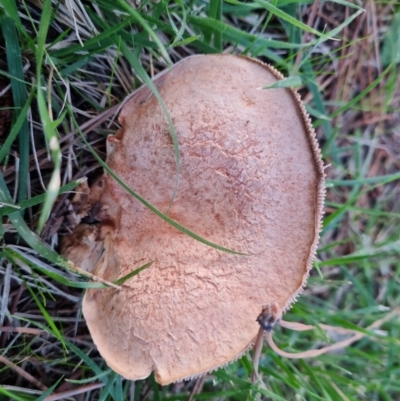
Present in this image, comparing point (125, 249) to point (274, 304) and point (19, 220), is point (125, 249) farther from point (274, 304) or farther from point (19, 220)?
point (274, 304)

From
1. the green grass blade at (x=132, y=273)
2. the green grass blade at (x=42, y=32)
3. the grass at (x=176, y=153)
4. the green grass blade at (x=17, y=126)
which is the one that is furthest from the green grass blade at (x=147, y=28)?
the green grass blade at (x=132, y=273)

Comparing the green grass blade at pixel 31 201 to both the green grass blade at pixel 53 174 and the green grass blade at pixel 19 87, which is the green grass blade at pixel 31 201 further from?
the green grass blade at pixel 53 174

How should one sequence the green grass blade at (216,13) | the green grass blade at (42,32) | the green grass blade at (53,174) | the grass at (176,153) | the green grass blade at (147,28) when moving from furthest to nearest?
the green grass blade at (216,13)
the grass at (176,153)
the green grass blade at (42,32)
the green grass blade at (147,28)
the green grass blade at (53,174)

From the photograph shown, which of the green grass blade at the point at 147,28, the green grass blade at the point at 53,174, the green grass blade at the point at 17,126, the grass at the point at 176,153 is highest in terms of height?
the green grass blade at the point at 147,28

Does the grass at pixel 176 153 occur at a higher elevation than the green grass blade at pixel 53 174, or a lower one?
lower

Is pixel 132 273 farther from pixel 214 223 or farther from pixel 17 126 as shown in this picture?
pixel 17 126

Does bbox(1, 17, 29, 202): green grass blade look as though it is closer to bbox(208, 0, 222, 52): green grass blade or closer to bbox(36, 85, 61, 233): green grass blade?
bbox(36, 85, 61, 233): green grass blade

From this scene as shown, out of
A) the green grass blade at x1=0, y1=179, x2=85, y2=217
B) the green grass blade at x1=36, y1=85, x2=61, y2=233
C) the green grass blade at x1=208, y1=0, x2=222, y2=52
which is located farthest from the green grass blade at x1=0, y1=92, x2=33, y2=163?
the green grass blade at x1=208, y1=0, x2=222, y2=52
